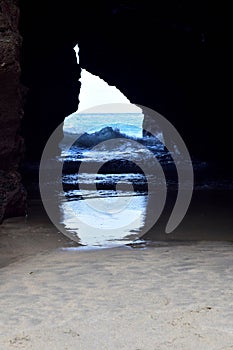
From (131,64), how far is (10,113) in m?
13.2

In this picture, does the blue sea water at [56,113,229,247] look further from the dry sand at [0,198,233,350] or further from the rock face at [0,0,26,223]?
the dry sand at [0,198,233,350]

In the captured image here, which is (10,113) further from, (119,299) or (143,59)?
(143,59)

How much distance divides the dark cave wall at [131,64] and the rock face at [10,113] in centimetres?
2

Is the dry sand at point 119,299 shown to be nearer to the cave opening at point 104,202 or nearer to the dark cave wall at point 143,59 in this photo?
the cave opening at point 104,202

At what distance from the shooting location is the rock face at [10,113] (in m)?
5.20

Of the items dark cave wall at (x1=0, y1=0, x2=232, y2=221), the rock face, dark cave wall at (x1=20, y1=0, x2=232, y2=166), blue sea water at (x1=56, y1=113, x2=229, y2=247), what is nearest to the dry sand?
blue sea water at (x1=56, y1=113, x2=229, y2=247)

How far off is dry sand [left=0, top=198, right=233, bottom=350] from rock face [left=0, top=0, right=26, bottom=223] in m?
1.90

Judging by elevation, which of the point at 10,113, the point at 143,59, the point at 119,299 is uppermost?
the point at 143,59

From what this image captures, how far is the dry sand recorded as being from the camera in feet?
6.62

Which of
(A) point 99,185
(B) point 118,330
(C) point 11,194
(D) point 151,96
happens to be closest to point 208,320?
(B) point 118,330

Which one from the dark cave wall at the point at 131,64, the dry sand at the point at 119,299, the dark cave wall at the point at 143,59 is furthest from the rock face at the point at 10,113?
the dark cave wall at the point at 143,59

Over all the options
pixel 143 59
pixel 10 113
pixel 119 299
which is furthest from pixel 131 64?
pixel 119 299

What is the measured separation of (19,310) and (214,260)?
1620mm

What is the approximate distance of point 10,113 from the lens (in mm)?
5523
